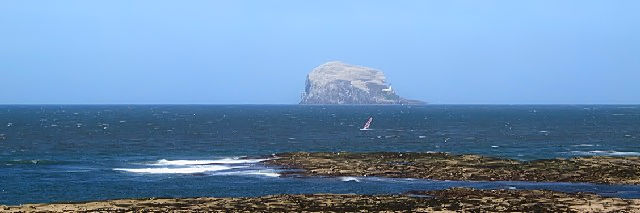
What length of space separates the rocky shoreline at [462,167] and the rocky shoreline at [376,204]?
40.5 feet

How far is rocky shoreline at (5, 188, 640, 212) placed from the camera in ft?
161

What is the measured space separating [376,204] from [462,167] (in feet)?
91.5

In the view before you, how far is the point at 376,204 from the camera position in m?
51.6

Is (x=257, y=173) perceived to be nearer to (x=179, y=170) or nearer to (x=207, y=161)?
(x=179, y=170)

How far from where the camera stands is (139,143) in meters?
124

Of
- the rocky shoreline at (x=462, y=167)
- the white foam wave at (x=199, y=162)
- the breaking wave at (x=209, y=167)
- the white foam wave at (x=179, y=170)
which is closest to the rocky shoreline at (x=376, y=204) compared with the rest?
the rocky shoreline at (x=462, y=167)

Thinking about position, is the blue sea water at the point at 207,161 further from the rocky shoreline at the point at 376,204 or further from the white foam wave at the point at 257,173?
the rocky shoreline at the point at 376,204

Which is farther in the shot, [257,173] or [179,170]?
[179,170]

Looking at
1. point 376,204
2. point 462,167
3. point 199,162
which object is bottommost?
point 199,162

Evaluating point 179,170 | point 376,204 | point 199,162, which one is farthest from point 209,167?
point 376,204

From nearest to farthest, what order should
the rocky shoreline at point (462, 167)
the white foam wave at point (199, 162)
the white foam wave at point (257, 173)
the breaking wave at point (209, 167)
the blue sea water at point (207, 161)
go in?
1. the blue sea water at point (207, 161)
2. the rocky shoreline at point (462, 167)
3. the white foam wave at point (257, 173)
4. the breaking wave at point (209, 167)
5. the white foam wave at point (199, 162)

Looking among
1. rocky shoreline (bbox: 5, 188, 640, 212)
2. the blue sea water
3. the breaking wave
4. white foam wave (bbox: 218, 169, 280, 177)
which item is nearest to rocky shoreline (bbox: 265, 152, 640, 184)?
white foam wave (bbox: 218, 169, 280, 177)

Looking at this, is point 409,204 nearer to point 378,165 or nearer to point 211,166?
point 378,165

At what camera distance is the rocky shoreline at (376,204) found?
4906cm
